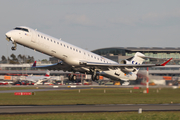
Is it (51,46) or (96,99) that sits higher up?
(51,46)

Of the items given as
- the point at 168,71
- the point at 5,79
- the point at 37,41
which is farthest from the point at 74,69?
the point at 5,79

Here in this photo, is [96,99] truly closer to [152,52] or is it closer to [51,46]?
[51,46]

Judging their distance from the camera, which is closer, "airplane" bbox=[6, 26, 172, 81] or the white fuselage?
the white fuselage

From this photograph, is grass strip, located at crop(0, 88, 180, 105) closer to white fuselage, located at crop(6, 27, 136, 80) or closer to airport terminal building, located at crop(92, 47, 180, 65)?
white fuselage, located at crop(6, 27, 136, 80)

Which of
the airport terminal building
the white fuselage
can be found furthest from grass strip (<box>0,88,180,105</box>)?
the airport terminal building

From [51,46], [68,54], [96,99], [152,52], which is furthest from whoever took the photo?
[152,52]

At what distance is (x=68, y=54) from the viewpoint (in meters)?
40.0

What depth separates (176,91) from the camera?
159 feet

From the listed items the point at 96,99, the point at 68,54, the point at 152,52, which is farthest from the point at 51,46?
the point at 152,52

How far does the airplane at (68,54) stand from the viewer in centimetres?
3628

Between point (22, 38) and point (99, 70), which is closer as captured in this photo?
point (22, 38)

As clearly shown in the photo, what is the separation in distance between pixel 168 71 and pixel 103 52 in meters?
46.2

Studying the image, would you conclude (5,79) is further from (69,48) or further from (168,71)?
(69,48)

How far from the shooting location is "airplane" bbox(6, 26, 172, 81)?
36.3 meters
